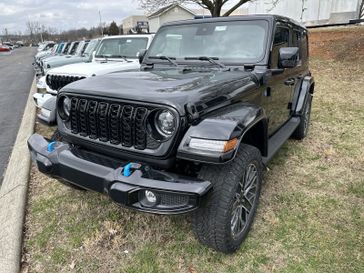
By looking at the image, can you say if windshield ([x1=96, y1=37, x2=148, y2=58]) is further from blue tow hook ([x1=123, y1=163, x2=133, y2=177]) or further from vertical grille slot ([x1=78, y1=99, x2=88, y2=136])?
blue tow hook ([x1=123, y1=163, x2=133, y2=177])

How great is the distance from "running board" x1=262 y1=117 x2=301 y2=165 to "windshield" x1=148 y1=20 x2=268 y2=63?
993mm

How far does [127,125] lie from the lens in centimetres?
269

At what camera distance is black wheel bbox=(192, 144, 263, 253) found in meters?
2.61

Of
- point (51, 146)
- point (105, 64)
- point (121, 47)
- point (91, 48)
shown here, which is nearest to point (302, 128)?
point (51, 146)

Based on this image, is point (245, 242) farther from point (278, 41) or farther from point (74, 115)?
point (278, 41)

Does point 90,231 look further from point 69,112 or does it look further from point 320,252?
point 320,252

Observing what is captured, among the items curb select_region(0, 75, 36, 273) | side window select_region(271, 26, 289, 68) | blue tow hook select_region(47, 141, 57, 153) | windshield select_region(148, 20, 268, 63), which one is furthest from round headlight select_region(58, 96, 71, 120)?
side window select_region(271, 26, 289, 68)

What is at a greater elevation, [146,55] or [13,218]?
[146,55]

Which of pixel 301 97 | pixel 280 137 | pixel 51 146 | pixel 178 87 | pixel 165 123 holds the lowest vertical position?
pixel 280 137

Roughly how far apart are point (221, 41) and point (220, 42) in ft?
0.05

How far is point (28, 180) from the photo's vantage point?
14.6 feet

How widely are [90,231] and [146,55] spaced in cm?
228

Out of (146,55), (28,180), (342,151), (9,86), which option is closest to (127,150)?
(146,55)

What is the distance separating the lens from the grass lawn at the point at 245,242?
2.89m
